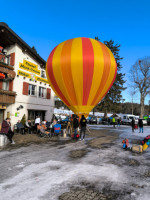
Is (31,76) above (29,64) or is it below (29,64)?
below

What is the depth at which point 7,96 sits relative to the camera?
16.1 meters

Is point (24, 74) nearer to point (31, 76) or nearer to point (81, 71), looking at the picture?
point (31, 76)

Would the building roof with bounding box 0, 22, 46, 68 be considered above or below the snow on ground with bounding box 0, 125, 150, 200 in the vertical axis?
above

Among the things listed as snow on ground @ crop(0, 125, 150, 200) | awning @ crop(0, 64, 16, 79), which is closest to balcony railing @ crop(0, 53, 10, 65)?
awning @ crop(0, 64, 16, 79)

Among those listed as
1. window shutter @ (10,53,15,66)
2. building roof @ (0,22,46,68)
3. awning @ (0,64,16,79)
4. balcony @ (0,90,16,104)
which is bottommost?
balcony @ (0,90,16,104)

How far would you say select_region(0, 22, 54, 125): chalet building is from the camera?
16406 millimetres

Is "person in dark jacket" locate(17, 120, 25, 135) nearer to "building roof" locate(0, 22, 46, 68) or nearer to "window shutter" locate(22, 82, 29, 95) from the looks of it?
"window shutter" locate(22, 82, 29, 95)

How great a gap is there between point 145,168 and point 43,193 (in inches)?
144

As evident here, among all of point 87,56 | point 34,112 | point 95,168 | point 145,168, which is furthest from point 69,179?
point 34,112

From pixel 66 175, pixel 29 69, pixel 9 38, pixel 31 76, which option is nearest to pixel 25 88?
pixel 31 76

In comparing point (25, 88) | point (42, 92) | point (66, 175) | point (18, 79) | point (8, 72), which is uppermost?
point (8, 72)

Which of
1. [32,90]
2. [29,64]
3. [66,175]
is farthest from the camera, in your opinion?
[32,90]

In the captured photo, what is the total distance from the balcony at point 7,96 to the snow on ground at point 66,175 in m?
10.1

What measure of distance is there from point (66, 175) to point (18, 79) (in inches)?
597
